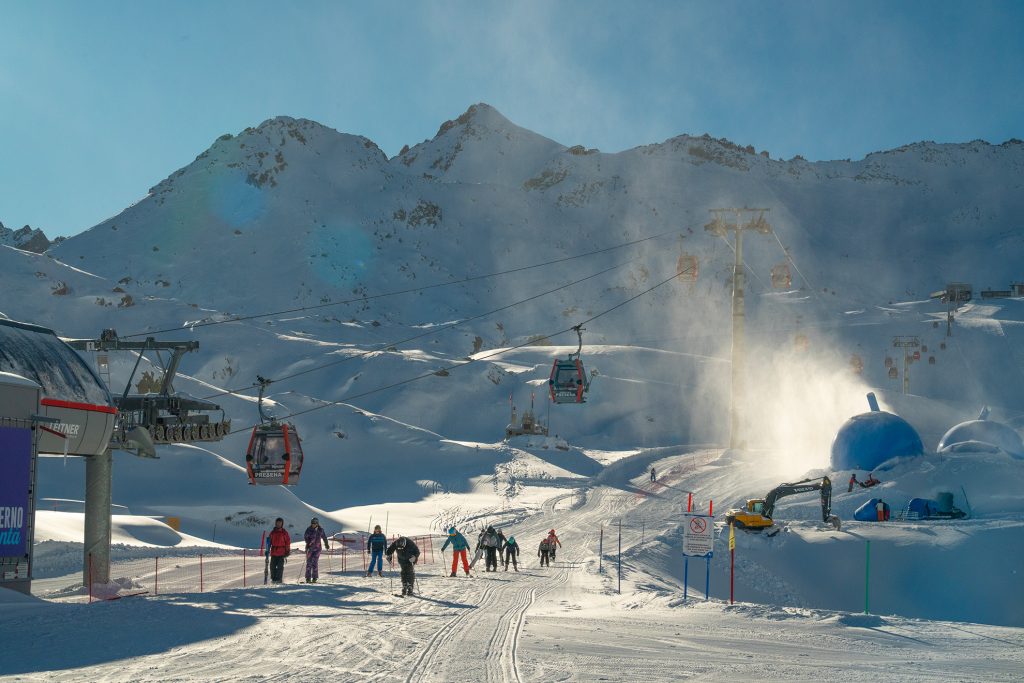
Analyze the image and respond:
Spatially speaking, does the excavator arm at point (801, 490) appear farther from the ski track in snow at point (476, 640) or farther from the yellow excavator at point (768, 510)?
the ski track in snow at point (476, 640)

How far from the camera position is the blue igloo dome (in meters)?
47.9

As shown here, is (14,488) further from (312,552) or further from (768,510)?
(768,510)

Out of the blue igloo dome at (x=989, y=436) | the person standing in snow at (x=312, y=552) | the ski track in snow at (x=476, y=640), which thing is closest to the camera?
the ski track in snow at (x=476, y=640)

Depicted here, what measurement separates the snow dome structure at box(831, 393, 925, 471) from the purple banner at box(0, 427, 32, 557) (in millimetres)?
38604

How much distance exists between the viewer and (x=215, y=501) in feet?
147

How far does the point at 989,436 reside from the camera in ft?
159

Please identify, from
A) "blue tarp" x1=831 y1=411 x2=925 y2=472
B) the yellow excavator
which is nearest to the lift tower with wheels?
the yellow excavator

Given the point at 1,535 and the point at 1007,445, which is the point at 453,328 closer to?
the point at 1007,445

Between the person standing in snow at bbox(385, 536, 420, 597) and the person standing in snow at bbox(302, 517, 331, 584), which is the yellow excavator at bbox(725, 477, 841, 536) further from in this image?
the person standing in snow at bbox(302, 517, 331, 584)

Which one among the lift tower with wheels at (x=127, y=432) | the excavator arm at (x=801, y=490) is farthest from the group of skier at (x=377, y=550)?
the excavator arm at (x=801, y=490)

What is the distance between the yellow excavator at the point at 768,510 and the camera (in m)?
32.2

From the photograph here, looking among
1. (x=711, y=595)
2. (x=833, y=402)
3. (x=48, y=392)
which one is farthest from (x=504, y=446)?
(x=48, y=392)

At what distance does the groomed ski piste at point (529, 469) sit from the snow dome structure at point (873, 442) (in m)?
1.25

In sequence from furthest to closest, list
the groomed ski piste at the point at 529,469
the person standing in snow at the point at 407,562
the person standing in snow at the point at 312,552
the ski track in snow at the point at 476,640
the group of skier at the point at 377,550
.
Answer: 1. the person standing in snow at the point at 312,552
2. the group of skier at the point at 377,550
3. the person standing in snow at the point at 407,562
4. the groomed ski piste at the point at 529,469
5. the ski track in snow at the point at 476,640
